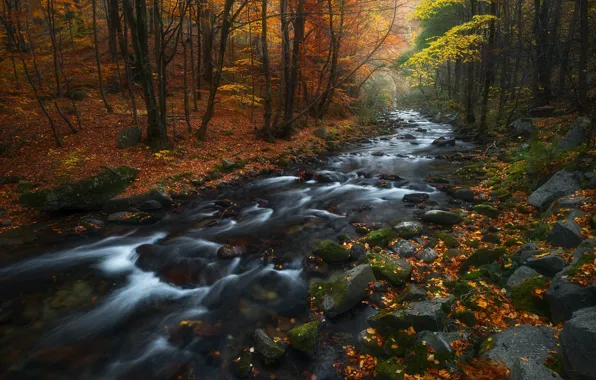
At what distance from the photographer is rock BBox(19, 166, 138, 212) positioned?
9.09 meters

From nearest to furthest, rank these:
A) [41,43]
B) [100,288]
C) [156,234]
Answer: [100,288]
[156,234]
[41,43]

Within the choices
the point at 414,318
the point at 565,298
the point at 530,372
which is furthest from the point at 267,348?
the point at 565,298

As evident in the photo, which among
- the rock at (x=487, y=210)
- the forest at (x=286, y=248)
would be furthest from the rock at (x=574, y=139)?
the rock at (x=487, y=210)

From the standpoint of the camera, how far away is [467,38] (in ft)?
49.1

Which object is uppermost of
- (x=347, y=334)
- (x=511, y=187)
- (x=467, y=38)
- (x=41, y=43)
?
(x=41, y=43)

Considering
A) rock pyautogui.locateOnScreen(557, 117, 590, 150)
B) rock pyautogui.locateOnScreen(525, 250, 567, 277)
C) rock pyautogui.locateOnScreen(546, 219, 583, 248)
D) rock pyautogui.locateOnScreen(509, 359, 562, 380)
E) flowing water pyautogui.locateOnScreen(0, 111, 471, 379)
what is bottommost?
Answer: flowing water pyautogui.locateOnScreen(0, 111, 471, 379)

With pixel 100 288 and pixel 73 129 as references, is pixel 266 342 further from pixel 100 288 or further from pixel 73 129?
pixel 73 129

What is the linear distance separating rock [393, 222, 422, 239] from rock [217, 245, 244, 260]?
3990mm

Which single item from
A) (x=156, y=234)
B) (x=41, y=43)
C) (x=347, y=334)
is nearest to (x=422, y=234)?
(x=347, y=334)

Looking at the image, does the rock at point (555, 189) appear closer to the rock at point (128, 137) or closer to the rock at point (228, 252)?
the rock at point (228, 252)

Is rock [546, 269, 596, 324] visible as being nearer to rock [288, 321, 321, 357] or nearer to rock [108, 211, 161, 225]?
rock [288, 321, 321, 357]

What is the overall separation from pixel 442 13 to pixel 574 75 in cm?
1377

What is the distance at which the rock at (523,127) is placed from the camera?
44.5 feet

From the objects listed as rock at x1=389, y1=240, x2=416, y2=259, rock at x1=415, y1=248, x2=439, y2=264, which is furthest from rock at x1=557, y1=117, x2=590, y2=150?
rock at x1=389, y1=240, x2=416, y2=259
